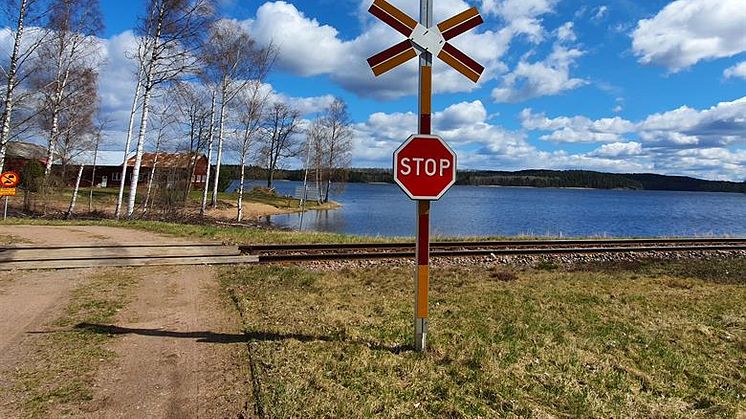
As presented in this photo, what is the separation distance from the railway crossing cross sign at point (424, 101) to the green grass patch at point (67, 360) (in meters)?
3.21

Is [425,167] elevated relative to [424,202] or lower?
elevated

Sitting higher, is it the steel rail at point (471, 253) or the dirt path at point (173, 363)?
the steel rail at point (471, 253)

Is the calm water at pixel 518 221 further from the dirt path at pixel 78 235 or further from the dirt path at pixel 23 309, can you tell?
the dirt path at pixel 23 309

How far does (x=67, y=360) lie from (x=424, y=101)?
4.39 meters

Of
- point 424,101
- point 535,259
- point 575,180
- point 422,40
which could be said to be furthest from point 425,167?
point 575,180

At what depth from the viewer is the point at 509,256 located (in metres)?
13.3

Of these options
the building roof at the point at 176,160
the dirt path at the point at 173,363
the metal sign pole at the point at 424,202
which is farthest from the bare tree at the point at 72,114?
the metal sign pole at the point at 424,202

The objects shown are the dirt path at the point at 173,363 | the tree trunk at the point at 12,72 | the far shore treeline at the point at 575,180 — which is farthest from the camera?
the far shore treeline at the point at 575,180

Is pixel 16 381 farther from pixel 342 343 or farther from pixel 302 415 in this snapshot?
pixel 342 343

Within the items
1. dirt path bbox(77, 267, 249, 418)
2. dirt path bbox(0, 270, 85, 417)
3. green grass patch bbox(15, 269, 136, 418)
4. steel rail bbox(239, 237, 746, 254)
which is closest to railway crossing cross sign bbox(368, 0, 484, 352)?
dirt path bbox(77, 267, 249, 418)

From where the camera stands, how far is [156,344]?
17.2 feet

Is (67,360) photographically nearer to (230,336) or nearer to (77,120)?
(230,336)

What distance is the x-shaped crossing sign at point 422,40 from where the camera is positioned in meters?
4.86

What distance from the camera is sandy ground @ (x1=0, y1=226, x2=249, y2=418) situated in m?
3.87
